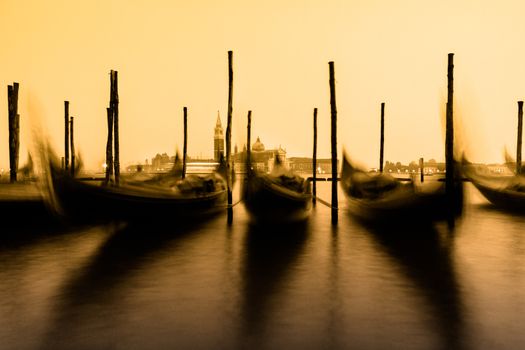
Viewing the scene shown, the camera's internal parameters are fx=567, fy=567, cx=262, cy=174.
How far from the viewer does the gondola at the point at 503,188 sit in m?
19.1

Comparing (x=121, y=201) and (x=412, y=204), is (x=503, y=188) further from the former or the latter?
(x=121, y=201)

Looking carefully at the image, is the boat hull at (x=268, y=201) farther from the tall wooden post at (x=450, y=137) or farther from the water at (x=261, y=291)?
the tall wooden post at (x=450, y=137)

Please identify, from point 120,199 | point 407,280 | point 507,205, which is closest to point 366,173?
point 507,205

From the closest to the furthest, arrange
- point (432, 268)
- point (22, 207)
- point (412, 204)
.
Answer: point (432, 268) → point (412, 204) → point (22, 207)

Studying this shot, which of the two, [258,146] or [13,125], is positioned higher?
[258,146]

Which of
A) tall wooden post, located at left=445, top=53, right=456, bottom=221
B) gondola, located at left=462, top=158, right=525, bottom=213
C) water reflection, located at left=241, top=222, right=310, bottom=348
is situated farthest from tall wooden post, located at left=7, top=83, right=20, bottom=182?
gondola, located at left=462, top=158, right=525, bottom=213

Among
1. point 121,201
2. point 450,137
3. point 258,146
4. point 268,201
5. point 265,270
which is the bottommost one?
point 265,270

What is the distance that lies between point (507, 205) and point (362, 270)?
42.8 ft

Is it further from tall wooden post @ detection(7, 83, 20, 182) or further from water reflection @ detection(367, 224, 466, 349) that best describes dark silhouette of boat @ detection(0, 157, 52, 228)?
water reflection @ detection(367, 224, 466, 349)

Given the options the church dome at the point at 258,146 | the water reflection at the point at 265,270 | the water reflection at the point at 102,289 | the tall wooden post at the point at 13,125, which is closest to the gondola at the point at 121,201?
the water reflection at the point at 102,289

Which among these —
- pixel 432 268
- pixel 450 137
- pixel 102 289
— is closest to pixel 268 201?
pixel 450 137

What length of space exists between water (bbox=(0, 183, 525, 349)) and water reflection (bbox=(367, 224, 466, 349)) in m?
0.02

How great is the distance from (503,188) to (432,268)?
41.5ft

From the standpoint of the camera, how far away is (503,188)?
19688 mm
